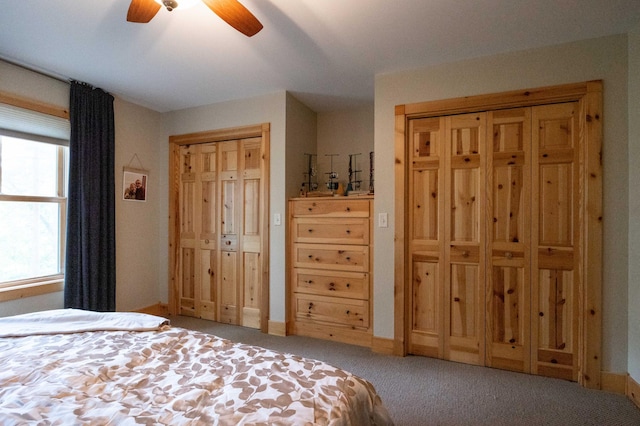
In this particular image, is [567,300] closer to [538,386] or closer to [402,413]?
[538,386]

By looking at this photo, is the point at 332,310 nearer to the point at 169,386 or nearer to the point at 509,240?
the point at 509,240

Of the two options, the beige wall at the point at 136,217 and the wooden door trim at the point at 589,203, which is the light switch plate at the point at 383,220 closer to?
the wooden door trim at the point at 589,203

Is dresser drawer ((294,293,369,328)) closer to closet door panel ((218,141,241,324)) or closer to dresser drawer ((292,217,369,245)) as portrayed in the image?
dresser drawer ((292,217,369,245))

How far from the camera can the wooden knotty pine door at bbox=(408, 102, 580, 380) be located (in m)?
2.25

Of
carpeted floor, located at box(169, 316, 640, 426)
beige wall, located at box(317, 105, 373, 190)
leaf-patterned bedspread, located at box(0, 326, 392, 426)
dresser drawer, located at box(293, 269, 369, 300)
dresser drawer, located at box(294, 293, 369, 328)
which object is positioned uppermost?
beige wall, located at box(317, 105, 373, 190)

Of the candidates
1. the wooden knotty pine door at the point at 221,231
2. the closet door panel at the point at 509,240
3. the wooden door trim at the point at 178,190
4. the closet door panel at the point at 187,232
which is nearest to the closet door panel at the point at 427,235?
the closet door panel at the point at 509,240

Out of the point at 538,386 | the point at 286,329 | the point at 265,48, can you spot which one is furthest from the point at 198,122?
the point at 538,386

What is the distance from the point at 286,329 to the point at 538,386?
6.85ft

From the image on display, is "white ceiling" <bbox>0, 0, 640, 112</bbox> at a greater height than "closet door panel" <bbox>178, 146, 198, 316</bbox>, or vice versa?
"white ceiling" <bbox>0, 0, 640, 112</bbox>

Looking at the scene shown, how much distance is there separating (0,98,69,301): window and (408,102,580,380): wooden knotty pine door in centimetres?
324

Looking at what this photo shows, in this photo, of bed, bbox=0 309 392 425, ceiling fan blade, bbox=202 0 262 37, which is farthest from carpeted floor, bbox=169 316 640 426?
ceiling fan blade, bbox=202 0 262 37

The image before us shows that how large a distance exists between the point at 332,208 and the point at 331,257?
48 centimetres

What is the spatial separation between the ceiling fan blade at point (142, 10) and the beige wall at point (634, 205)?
9.63ft

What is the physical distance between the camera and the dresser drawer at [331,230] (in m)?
2.88
